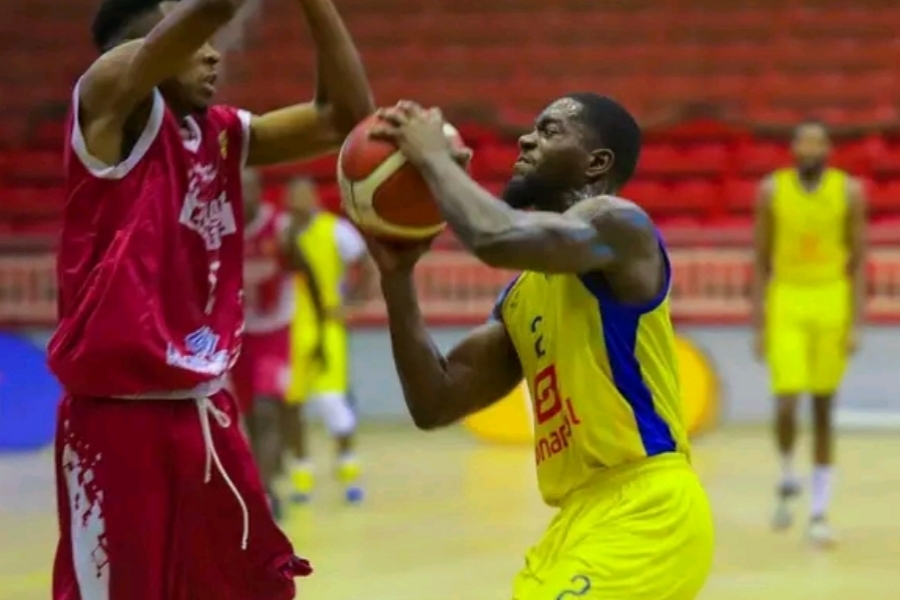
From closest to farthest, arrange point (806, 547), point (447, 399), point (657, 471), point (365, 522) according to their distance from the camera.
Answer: point (657, 471), point (447, 399), point (806, 547), point (365, 522)

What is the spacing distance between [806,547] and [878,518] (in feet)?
3.12

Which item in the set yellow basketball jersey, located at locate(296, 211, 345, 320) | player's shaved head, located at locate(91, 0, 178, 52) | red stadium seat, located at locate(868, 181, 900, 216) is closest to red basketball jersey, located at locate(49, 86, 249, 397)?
player's shaved head, located at locate(91, 0, 178, 52)

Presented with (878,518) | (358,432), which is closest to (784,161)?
(358,432)

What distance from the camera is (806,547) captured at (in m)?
7.79

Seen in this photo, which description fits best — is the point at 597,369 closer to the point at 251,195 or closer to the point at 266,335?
the point at 251,195

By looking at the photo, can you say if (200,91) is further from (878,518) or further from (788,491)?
(878,518)

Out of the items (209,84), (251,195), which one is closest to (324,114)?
(209,84)

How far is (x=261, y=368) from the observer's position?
851 centimetres

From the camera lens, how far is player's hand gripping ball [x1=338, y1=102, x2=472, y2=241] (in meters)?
3.18

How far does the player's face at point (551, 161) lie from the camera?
3447 mm

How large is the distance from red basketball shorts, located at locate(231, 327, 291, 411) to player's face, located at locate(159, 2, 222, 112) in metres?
4.72

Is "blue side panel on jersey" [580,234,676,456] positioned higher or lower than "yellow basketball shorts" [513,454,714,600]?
higher

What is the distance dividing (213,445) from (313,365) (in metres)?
5.67

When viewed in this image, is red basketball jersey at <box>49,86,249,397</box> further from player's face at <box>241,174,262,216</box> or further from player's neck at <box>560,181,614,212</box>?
player's face at <box>241,174,262,216</box>
